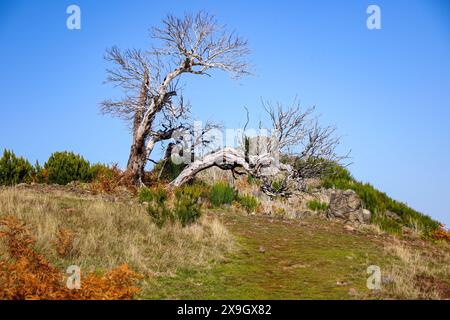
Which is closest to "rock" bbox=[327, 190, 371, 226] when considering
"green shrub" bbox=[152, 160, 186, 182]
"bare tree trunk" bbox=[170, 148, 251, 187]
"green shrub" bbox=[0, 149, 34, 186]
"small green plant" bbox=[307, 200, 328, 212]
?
"small green plant" bbox=[307, 200, 328, 212]

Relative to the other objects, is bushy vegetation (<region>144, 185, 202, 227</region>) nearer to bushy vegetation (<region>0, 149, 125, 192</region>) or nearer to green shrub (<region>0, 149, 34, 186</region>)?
A: bushy vegetation (<region>0, 149, 125, 192</region>)

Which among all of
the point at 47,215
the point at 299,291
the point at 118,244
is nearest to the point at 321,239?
the point at 299,291

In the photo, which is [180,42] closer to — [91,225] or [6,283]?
[91,225]

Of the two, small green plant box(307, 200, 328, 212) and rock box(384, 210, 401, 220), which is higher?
small green plant box(307, 200, 328, 212)

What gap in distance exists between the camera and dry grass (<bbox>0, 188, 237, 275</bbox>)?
938 cm

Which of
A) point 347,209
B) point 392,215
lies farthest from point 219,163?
point 392,215

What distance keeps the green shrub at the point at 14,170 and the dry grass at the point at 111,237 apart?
6356 millimetres

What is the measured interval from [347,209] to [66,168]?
1161cm

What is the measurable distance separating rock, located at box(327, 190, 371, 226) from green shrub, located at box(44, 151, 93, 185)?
10.3 meters

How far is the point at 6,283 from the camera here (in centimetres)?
737

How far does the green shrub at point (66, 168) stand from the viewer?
2058 centimetres

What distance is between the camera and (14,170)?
1978 cm

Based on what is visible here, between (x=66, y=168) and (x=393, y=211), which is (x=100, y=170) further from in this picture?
(x=393, y=211)

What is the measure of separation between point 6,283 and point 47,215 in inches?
170
